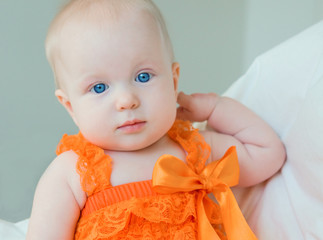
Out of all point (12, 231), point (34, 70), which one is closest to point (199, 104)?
point (12, 231)

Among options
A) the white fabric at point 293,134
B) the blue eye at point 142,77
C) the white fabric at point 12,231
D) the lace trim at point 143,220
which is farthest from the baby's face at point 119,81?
the white fabric at point 12,231

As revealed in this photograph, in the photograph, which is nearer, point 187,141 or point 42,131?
point 187,141

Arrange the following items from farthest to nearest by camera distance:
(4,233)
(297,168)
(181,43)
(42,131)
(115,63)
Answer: (181,43)
(42,131)
(4,233)
(297,168)
(115,63)

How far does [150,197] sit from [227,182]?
0.18m

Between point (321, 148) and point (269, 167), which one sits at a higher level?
point (321, 148)

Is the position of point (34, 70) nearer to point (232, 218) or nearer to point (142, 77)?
point (142, 77)

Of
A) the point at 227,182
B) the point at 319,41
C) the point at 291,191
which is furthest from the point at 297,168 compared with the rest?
the point at 319,41

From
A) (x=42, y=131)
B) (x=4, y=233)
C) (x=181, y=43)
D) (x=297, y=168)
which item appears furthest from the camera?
(x=181, y=43)

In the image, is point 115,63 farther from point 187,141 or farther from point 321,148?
point 321,148

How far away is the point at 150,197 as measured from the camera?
0.82 m

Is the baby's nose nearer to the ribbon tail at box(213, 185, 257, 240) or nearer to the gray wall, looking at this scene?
the ribbon tail at box(213, 185, 257, 240)

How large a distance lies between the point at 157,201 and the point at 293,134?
0.37m

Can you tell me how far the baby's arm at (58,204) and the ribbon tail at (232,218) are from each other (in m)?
0.30

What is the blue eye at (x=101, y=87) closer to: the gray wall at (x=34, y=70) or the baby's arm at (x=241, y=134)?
the baby's arm at (x=241, y=134)
